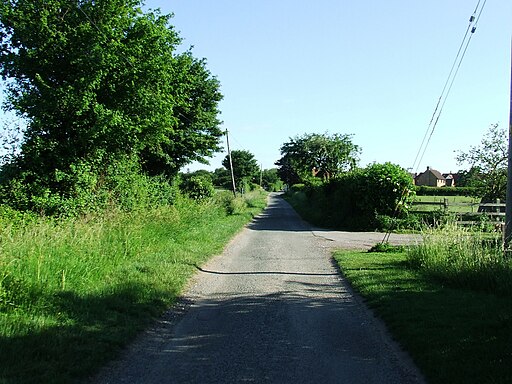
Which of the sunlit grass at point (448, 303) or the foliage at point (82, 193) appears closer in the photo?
the sunlit grass at point (448, 303)

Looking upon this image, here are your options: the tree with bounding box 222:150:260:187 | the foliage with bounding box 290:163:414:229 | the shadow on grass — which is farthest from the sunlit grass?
the tree with bounding box 222:150:260:187

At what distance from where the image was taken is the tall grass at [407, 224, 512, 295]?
26.6ft

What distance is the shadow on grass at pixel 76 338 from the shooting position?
176 inches

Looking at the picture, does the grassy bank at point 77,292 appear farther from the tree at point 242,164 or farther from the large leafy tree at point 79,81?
the tree at point 242,164

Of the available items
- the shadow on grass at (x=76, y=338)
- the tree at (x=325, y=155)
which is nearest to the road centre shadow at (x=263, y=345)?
the shadow on grass at (x=76, y=338)

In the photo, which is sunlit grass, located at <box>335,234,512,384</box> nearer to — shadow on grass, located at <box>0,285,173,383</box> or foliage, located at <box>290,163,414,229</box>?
shadow on grass, located at <box>0,285,173,383</box>

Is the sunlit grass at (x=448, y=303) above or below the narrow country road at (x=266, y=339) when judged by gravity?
above

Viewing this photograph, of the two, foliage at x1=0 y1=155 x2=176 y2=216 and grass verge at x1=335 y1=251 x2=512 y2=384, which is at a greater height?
foliage at x1=0 y1=155 x2=176 y2=216

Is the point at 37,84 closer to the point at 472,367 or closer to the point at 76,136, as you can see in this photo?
the point at 76,136

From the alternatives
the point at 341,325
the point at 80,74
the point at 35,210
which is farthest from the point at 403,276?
the point at 80,74

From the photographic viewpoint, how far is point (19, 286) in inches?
253

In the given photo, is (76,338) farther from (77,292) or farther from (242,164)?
(242,164)

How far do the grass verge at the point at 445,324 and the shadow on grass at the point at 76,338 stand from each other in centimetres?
353

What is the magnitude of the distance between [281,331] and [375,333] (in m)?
1.29
